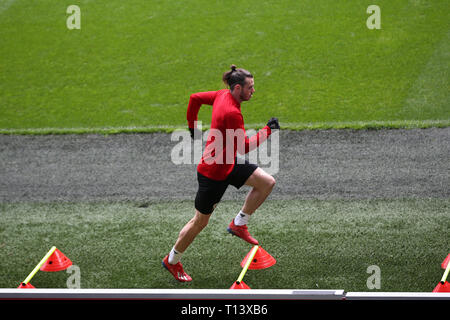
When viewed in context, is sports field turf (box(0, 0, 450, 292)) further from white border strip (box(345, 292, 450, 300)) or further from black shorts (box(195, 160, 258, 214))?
white border strip (box(345, 292, 450, 300))

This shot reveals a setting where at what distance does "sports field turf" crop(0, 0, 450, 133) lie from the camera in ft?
38.4

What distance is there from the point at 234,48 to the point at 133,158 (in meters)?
5.44

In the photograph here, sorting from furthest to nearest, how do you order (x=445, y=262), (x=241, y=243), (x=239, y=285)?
(x=241, y=243) → (x=445, y=262) → (x=239, y=285)

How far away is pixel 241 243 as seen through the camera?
6.81 m

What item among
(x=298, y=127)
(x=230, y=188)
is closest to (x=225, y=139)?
(x=230, y=188)

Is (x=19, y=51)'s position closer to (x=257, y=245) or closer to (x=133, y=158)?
(x=133, y=158)

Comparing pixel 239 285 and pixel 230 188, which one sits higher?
pixel 239 285

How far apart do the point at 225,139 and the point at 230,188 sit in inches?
117

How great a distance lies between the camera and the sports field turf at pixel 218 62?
1172 centimetres

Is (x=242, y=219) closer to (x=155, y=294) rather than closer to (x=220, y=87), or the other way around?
(x=155, y=294)

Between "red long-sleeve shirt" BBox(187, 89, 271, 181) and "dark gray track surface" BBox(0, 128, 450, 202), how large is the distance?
243 centimetres

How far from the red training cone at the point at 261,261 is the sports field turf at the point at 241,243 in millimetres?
76

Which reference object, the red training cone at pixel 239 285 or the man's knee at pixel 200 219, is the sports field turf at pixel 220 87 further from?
the man's knee at pixel 200 219

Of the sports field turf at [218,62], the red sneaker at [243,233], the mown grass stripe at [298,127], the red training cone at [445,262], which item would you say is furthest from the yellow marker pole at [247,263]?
the sports field turf at [218,62]
